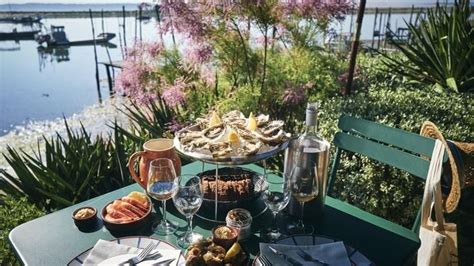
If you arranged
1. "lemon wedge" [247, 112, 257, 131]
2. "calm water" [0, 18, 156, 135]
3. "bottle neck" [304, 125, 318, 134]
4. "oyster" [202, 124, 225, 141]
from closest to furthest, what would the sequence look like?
"bottle neck" [304, 125, 318, 134], "oyster" [202, 124, 225, 141], "lemon wedge" [247, 112, 257, 131], "calm water" [0, 18, 156, 135]

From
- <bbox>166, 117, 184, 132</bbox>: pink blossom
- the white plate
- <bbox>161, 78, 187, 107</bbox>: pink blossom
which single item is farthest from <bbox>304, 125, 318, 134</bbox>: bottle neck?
<bbox>161, 78, 187, 107</bbox>: pink blossom

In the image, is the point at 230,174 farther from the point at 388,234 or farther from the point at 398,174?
the point at 398,174

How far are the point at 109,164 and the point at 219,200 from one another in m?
1.53

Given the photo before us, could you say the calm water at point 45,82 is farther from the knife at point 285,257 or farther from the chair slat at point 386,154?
the knife at point 285,257

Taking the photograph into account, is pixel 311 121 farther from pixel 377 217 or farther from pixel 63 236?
pixel 63 236

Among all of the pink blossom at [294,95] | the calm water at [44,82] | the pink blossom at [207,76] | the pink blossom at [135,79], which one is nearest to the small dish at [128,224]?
the pink blossom at [294,95]

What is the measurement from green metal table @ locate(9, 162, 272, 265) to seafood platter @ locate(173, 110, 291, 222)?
0.28 ft

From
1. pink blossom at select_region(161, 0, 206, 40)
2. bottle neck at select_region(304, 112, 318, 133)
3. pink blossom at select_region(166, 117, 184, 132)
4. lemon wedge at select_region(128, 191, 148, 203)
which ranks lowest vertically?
pink blossom at select_region(166, 117, 184, 132)

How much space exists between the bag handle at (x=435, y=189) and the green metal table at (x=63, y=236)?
723 millimetres

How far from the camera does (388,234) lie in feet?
4.84

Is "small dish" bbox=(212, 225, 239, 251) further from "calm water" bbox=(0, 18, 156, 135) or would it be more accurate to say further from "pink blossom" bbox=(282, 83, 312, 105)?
"calm water" bbox=(0, 18, 156, 135)

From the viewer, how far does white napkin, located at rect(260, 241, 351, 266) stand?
48.1 inches

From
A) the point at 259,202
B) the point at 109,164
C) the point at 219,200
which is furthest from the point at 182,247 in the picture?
the point at 109,164

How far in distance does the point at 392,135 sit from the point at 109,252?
1399 millimetres
